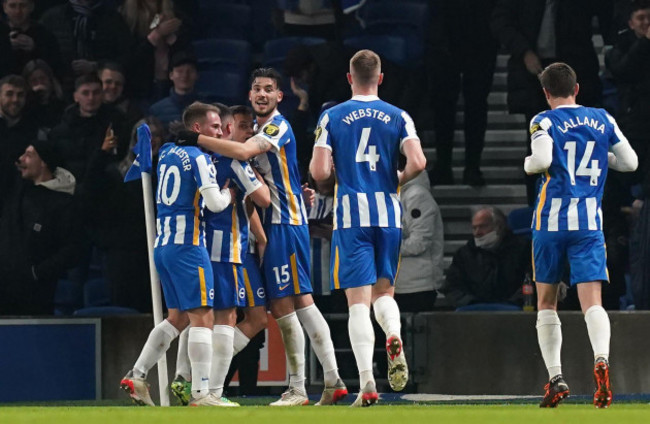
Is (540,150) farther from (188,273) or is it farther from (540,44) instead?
(540,44)

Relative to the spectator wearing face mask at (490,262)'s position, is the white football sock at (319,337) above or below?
below

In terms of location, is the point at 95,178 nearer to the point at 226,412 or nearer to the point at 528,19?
the point at 528,19

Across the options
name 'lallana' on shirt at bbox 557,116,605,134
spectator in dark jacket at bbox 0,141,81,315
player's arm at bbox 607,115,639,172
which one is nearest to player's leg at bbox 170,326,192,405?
name 'lallana' on shirt at bbox 557,116,605,134

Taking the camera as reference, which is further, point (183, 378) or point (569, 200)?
point (183, 378)

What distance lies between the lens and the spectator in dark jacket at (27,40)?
50.7ft

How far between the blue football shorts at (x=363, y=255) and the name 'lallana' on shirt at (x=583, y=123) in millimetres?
1187

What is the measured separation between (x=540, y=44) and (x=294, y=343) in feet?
19.0

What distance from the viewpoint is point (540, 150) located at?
30.0 ft

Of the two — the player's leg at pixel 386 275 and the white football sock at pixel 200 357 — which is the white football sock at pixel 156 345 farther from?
the player's leg at pixel 386 275

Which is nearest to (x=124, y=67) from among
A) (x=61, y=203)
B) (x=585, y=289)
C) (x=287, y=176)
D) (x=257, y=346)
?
(x=61, y=203)

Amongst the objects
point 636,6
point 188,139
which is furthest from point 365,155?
point 636,6

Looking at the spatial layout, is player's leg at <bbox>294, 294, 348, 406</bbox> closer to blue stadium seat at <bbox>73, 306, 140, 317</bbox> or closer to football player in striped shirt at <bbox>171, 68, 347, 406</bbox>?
football player in striped shirt at <bbox>171, 68, 347, 406</bbox>

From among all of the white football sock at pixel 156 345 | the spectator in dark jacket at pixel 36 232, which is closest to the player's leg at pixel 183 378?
the white football sock at pixel 156 345

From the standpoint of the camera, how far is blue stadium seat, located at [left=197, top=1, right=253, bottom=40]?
16672mm
